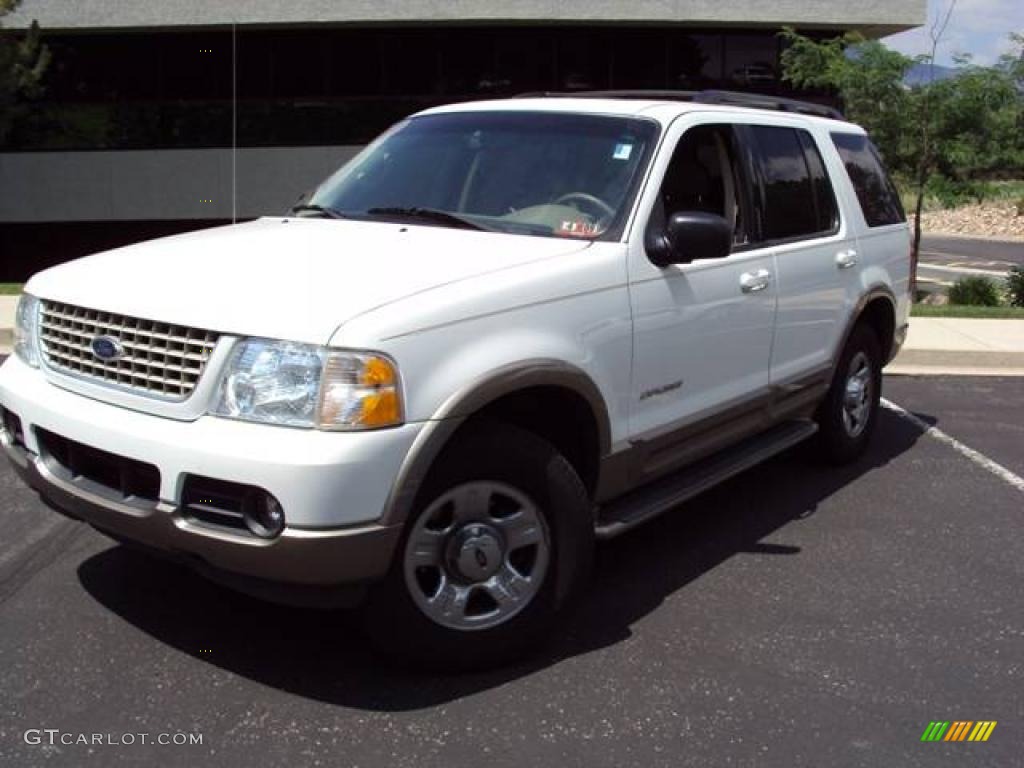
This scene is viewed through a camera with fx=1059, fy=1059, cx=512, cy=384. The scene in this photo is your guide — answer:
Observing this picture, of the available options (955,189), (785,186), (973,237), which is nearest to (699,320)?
(785,186)

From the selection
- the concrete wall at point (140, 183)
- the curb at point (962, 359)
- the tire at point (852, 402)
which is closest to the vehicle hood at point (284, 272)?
the tire at point (852, 402)

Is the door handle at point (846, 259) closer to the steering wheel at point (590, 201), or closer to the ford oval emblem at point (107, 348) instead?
the steering wheel at point (590, 201)

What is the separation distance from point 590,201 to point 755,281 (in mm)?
952

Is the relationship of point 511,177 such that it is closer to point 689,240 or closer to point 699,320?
point 689,240

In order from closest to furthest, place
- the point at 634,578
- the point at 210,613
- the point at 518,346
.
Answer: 1. the point at 518,346
2. the point at 210,613
3. the point at 634,578

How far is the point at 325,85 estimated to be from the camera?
60.0 feet

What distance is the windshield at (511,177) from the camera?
4133 mm

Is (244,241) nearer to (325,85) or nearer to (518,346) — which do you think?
(518,346)

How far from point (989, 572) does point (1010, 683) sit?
1.11 m

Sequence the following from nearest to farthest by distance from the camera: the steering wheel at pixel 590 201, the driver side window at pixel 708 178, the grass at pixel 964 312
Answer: the steering wheel at pixel 590 201 < the driver side window at pixel 708 178 < the grass at pixel 964 312

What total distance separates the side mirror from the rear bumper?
1609mm

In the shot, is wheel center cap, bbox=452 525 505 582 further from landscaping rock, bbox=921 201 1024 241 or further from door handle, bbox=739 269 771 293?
landscaping rock, bbox=921 201 1024 241

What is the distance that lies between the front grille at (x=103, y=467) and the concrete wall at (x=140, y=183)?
15.4 metres

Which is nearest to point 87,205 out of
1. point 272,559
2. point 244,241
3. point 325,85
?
point 325,85
